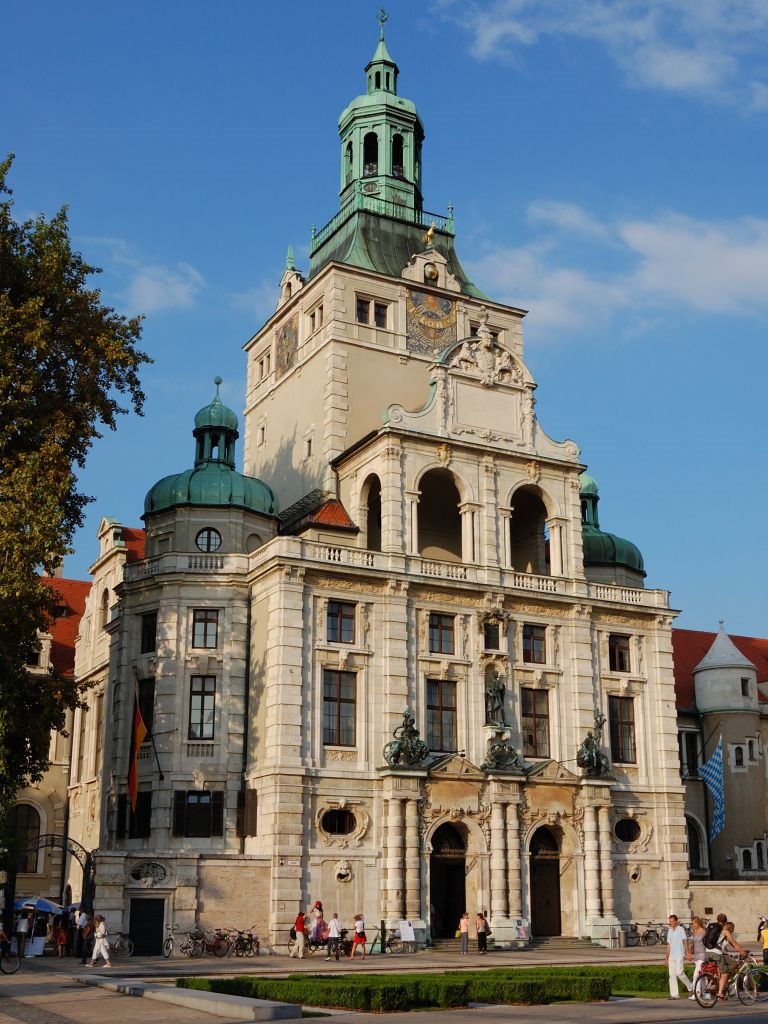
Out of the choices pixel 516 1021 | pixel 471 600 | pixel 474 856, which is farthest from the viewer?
pixel 471 600

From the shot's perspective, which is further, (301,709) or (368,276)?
(368,276)

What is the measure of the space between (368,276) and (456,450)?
10.8 metres

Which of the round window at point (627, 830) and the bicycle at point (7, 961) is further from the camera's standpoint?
the round window at point (627, 830)

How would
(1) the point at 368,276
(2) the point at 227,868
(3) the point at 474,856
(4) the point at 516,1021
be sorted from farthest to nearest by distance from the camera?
(1) the point at 368,276
(3) the point at 474,856
(2) the point at 227,868
(4) the point at 516,1021

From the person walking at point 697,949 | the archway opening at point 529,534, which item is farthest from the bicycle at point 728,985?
the archway opening at point 529,534

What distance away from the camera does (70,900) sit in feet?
169

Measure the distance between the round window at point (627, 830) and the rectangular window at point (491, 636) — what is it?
859 centimetres

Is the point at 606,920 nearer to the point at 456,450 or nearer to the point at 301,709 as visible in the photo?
the point at 301,709

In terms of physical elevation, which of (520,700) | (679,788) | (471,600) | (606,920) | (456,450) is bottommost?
(606,920)

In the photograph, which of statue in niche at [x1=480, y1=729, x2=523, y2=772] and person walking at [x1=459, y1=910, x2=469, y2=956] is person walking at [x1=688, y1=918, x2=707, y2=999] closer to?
person walking at [x1=459, y1=910, x2=469, y2=956]

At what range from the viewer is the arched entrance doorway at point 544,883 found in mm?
45188

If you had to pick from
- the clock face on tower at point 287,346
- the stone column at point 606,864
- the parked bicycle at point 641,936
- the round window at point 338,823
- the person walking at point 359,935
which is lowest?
the parked bicycle at point 641,936

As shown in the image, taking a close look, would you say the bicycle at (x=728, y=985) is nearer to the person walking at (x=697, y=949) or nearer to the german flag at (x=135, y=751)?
the person walking at (x=697, y=949)

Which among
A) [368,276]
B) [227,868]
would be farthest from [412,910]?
[368,276]
